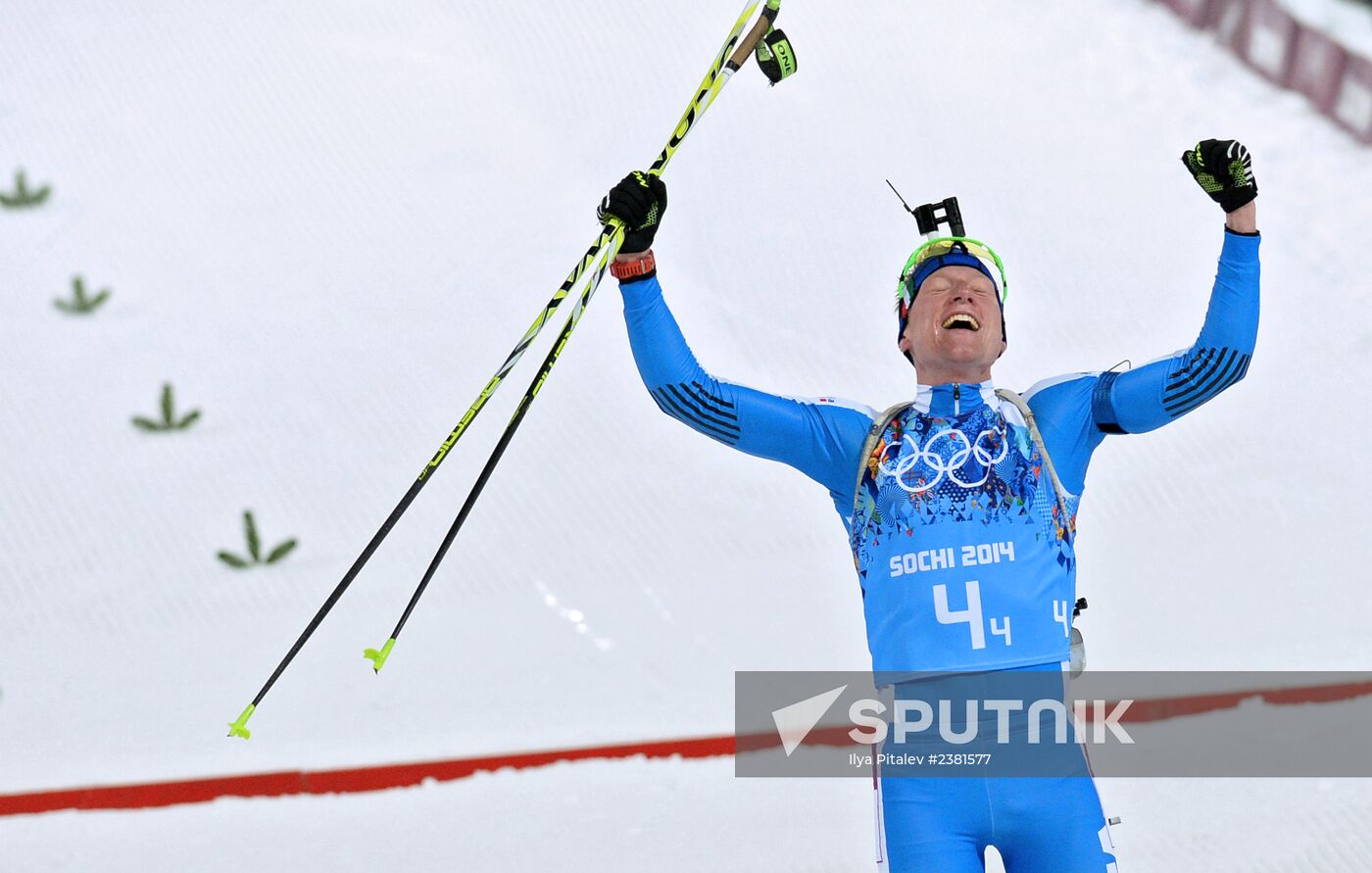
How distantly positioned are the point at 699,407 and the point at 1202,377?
98cm

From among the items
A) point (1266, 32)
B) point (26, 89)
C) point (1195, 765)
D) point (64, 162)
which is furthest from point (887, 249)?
point (26, 89)

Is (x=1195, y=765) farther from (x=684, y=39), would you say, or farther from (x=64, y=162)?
(x=64, y=162)

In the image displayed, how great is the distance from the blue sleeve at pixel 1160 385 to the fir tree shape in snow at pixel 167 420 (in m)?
5.03

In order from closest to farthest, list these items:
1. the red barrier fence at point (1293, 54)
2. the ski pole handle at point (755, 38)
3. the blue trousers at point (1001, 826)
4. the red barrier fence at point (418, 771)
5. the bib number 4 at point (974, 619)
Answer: the blue trousers at point (1001, 826) < the bib number 4 at point (974, 619) < the ski pole handle at point (755, 38) < the red barrier fence at point (418, 771) < the red barrier fence at point (1293, 54)

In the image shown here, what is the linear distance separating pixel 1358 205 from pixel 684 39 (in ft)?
13.2

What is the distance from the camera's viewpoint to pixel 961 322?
3.10 meters

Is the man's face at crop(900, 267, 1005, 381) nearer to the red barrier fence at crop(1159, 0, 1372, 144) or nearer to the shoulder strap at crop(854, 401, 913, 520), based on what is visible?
the shoulder strap at crop(854, 401, 913, 520)

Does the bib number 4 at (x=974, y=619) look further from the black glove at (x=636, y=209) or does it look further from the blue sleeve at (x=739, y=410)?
the black glove at (x=636, y=209)

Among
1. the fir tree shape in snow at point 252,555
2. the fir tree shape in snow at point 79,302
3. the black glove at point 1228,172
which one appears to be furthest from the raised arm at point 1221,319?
the fir tree shape in snow at point 79,302

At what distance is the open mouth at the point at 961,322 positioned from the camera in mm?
3100

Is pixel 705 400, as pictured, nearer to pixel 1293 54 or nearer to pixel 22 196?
pixel 22 196

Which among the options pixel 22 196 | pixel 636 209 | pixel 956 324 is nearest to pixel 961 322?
pixel 956 324

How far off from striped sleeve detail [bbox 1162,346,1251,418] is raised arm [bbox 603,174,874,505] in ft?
1.97

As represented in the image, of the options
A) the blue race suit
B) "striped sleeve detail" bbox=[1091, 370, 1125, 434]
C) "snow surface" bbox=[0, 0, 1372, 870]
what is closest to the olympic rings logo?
the blue race suit
